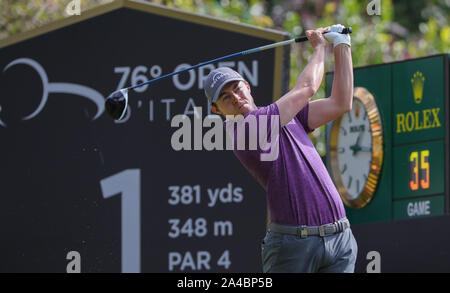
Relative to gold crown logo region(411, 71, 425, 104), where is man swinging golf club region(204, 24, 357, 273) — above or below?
below

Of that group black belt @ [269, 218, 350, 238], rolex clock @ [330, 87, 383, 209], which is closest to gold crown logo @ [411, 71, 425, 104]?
rolex clock @ [330, 87, 383, 209]

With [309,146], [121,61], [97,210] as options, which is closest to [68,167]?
[97,210]

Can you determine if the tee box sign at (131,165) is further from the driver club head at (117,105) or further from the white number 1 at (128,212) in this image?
the driver club head at (117,105)

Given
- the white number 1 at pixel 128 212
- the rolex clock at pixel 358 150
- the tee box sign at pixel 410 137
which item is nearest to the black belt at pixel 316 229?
the tee box sign at pixel 410 137

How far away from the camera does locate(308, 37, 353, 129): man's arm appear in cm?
578

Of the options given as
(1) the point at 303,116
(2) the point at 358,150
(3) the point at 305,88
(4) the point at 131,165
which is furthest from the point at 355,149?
(3) the point at 305,88

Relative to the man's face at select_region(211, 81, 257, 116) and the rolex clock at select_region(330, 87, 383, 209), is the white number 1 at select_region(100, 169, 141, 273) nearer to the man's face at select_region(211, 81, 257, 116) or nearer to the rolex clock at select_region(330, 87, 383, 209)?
the rolex clock at select_region(330, 87, 383, 209)

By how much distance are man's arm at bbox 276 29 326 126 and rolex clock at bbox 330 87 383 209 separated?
315 centimetres

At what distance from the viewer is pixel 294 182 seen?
5641mm

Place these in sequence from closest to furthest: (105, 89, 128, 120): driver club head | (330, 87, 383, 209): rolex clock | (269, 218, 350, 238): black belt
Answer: (269, 218, 350, 238): black belt < (105, 89, 128, 120): driver club head < (330, 87, 383, 209): rolex clock
